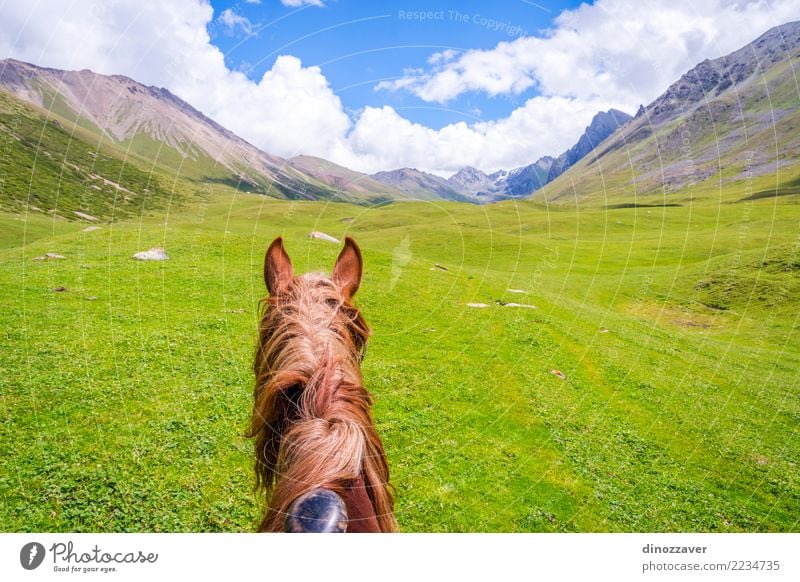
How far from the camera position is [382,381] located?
47.2ft

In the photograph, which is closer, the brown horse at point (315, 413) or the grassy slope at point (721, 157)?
the brown horse at point (315, 413)

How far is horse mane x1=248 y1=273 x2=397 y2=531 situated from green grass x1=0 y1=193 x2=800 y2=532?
2.04 meters

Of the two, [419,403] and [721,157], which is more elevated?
[721,157]

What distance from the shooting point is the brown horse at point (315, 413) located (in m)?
2.47

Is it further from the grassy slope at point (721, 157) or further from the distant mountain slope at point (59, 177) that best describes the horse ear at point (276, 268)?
the grassy slope at point (721, 157)

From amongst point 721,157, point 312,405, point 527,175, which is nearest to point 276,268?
point 312,405

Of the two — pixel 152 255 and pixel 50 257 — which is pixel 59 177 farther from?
pixel 152 255

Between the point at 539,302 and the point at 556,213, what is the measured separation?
266 feet
